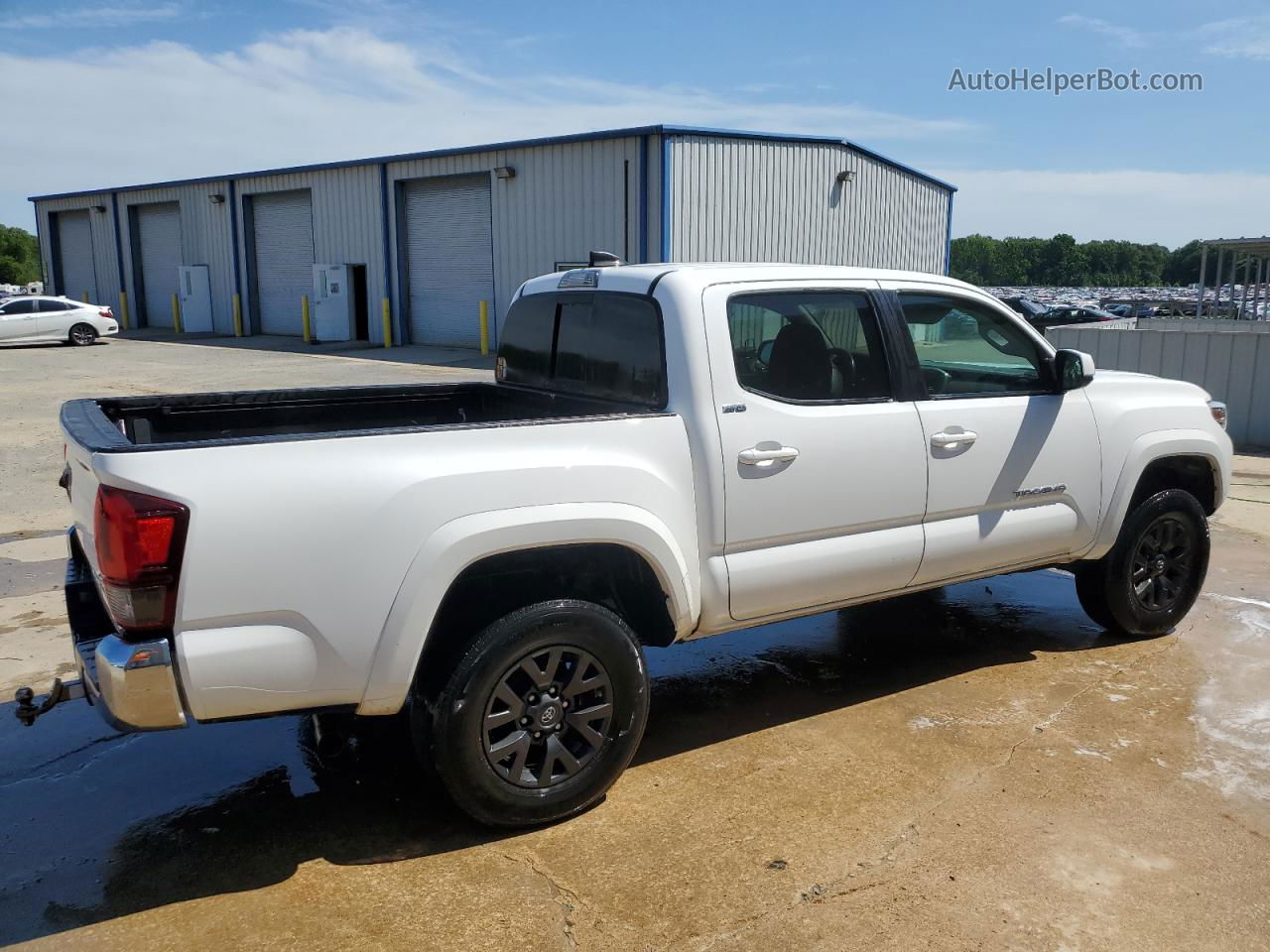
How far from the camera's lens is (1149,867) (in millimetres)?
3434

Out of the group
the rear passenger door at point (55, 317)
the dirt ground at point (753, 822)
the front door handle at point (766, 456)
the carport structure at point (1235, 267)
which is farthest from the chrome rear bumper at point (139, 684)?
the rear passenger door at point (55, 317)

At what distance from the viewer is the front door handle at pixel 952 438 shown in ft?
14.6

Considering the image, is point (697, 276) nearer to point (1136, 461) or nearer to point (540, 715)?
point (540, 715)

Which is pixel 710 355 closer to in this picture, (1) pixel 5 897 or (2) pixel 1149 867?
(2) pixel 1149 867

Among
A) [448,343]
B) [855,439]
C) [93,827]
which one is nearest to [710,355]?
[855,439]

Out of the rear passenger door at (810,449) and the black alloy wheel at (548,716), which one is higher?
the rear passenger door at (810,449)

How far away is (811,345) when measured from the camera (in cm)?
434

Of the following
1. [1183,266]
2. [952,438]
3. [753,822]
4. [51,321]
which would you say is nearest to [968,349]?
[952,438]

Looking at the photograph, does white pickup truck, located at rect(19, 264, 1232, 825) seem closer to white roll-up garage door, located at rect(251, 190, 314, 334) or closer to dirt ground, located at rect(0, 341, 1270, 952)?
dirt ground, located at rect(0, 341, 1270, 952)

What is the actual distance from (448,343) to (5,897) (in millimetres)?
25902

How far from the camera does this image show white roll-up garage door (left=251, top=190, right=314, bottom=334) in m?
32.7

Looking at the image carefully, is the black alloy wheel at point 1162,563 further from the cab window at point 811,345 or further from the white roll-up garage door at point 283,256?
the white roll-up garage door at point 283,256

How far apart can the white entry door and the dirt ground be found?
109 ft

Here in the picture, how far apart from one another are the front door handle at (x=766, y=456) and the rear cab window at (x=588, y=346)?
0.36 meters
